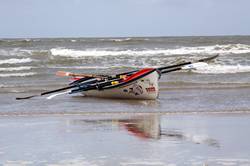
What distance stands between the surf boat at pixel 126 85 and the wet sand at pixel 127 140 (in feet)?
11.2

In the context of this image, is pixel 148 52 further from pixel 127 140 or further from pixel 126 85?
pixel 127 140

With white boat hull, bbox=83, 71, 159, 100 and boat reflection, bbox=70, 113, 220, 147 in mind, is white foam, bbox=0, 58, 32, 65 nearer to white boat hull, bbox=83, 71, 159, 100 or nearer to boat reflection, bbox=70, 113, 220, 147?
white boat hull, bbox=83, 71, 159, 100

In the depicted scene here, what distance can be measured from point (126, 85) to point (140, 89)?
53 centimetres

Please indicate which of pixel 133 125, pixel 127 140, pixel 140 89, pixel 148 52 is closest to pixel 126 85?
pixel 140 89

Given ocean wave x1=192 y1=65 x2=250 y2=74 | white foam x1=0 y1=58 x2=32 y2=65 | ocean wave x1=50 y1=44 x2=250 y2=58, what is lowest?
ocean wave x1=192 y1=65 x2=250 y2=74

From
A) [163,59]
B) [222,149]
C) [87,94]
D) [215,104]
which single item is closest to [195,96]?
[215,104]

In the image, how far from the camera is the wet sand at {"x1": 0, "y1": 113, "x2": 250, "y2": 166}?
7.70 metres

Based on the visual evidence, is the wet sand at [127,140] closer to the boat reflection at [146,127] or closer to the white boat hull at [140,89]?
the boat reflection at [146,127]

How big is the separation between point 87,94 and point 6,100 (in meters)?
2.45

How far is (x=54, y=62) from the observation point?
32.4m

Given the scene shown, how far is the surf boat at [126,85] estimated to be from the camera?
15555 millimetres

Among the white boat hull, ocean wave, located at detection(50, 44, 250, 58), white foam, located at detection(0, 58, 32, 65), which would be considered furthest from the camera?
ocean wave, located at detection(50, 44, 250, 58)

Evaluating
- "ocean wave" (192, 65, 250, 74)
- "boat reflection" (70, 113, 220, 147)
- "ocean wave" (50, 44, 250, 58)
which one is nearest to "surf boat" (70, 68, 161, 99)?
"boat reflection" (70, 113, 220, 147)

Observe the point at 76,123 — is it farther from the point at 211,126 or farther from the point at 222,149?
the point at 222,149
